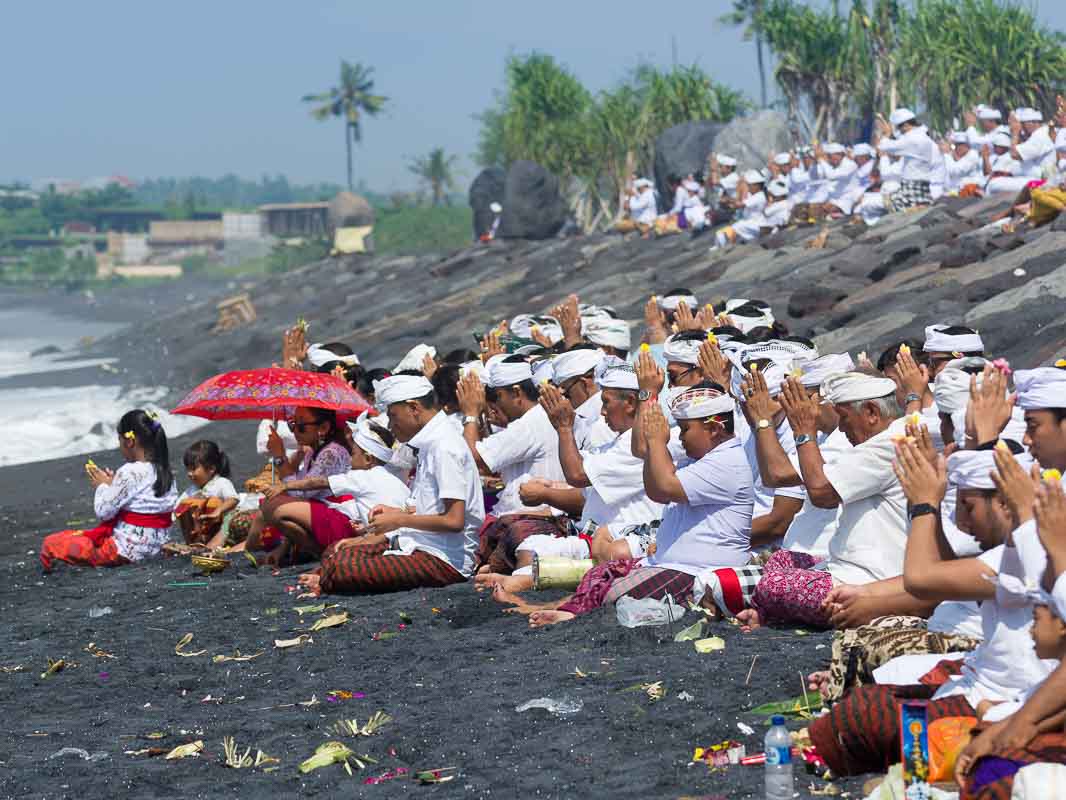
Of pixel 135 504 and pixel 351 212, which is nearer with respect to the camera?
pixel 135 504

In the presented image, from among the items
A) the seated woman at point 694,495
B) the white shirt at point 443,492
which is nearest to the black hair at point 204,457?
the white shirt at point 443,492

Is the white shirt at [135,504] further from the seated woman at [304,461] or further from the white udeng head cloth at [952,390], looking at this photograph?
the white udeng head cloth at [952,390]

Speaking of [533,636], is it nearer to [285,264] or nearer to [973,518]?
[973,518]

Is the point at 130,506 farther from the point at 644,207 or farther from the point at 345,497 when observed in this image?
the point at 644,207

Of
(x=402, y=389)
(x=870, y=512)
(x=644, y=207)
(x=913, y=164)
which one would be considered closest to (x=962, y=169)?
(x=913, y=164)

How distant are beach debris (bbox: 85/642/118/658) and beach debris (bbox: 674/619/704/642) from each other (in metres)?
3.30

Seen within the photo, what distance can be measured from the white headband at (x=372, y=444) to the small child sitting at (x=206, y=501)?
1.76 metres

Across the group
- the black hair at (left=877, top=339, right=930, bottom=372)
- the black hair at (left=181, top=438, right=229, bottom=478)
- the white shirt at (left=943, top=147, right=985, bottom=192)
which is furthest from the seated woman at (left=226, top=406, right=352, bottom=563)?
the white shirt at (left=943, top=147, right=985, bottom=192)

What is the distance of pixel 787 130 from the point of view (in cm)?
3781

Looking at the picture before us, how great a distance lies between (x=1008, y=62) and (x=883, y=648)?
35.7 m

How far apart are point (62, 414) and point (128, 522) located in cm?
1779

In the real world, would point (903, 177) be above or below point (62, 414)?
above

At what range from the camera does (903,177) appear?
73.9 feet

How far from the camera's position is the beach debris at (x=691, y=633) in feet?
25.1
